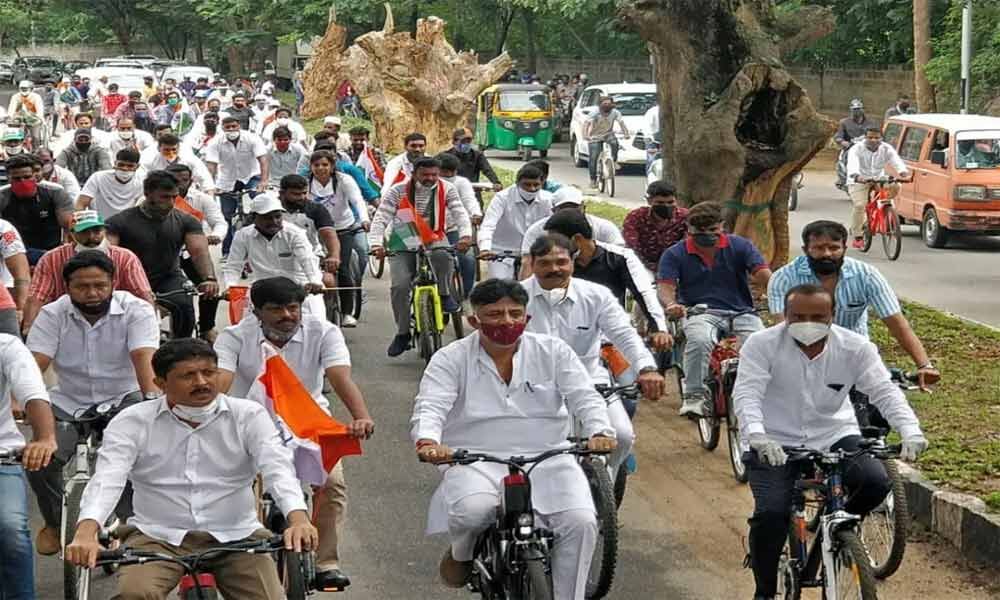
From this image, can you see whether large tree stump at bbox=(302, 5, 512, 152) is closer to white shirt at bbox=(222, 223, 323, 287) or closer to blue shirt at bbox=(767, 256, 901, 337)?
white shirt at bbox=(222, 223, 323, 287)

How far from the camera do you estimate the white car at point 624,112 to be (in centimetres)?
3602

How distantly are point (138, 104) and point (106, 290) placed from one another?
2545 cm

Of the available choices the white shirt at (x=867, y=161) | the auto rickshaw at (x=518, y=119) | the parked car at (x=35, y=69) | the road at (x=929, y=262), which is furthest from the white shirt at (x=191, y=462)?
the parked car at (x=35, y=69)

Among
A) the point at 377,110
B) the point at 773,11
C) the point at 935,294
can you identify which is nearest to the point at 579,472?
the point at 773,11

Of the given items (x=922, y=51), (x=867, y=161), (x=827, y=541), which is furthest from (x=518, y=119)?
(x=827, y=541)

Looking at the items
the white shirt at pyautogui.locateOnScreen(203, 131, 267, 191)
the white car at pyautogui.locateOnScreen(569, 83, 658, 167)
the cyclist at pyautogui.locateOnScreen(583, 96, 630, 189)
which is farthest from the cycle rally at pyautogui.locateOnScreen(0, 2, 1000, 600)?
the white car at pyautogui.locateOnScreen(569, 83, 658, 167)

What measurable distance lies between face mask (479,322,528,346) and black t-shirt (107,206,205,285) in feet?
17.7

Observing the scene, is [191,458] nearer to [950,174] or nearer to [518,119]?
[950,174]

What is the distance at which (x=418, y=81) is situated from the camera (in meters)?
36.1

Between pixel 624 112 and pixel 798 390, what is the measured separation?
3094cm

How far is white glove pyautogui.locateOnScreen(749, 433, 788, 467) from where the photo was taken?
7.07 m

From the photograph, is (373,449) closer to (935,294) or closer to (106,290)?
(106,290)

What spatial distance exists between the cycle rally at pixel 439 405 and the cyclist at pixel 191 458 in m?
0.01

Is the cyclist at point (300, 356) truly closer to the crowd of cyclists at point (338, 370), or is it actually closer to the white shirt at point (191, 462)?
the crowd of cyclists at point (338, 370)
